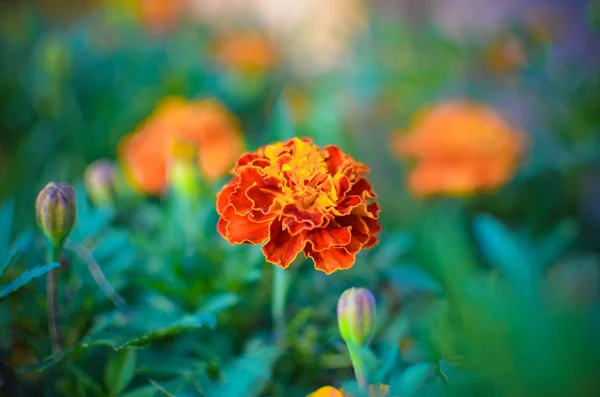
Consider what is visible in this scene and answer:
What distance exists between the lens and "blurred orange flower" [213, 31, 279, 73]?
1171mm

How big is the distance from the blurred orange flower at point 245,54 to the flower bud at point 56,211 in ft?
2.42

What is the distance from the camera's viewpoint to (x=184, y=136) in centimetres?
73

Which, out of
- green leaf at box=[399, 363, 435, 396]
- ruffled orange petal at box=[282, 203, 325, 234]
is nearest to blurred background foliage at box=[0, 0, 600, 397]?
green leaf at box=[399, 363, 435, 396]

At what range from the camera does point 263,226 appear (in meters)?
0.42

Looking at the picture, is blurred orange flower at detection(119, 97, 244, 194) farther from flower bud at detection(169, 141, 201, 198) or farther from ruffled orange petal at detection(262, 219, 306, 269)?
ruffled orange petal at detection(262, 219, 306, 269)

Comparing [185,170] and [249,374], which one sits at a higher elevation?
[185,170]

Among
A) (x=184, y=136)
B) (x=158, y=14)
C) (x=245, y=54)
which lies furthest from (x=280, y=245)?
(x=158, y=14)

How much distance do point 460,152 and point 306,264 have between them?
1.05ft

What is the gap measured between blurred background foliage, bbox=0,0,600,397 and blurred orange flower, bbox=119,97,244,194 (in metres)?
0.03

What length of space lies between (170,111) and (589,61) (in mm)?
835

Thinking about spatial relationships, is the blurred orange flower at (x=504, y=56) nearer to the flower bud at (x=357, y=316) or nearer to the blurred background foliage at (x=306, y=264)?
the blurred background foliage at (x=306, y=264)

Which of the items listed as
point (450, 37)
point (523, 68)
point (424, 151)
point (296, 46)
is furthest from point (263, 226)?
point (296, 46)

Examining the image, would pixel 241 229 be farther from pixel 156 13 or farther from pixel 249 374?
pixel 156 13

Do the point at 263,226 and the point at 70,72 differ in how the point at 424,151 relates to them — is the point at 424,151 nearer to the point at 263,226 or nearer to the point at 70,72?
the point at 263,226
